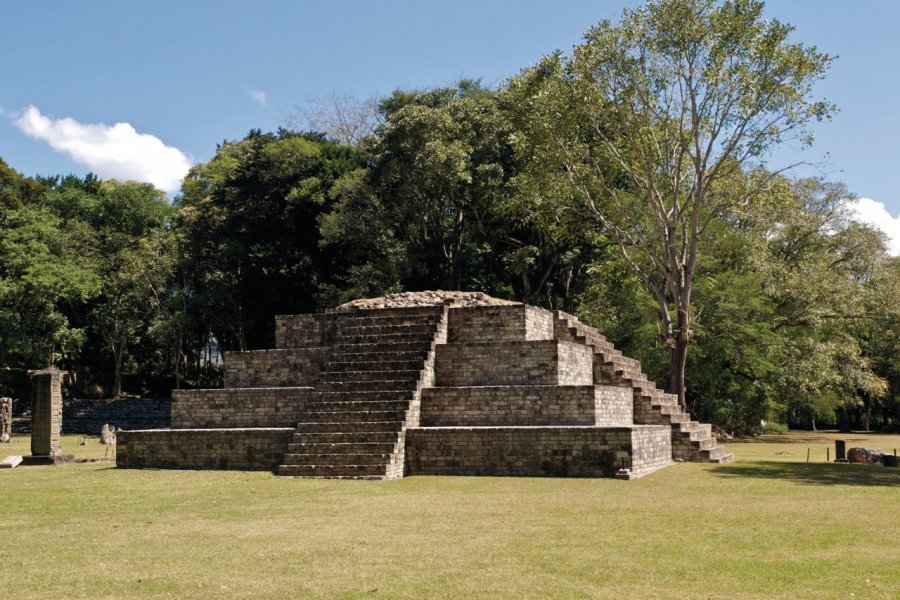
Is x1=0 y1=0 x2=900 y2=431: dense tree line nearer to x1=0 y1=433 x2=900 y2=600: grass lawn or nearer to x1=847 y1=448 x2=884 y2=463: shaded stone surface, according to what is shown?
x1=847 y1=448 x2=884 y2=463: shaded stone surface

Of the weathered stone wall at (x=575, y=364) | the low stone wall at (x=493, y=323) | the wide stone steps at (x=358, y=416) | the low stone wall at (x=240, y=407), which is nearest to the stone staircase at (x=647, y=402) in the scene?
the weathered stone wall at (x=575, y=364)

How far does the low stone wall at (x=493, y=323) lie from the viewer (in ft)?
60.3

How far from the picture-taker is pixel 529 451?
49.4 feet

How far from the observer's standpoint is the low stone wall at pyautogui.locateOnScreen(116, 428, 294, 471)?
16391 mm

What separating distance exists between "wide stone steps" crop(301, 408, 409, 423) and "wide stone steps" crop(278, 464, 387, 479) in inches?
51.8

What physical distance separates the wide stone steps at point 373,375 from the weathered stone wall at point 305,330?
233cm

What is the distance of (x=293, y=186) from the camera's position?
38.1 m

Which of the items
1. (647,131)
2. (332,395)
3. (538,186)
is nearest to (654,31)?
(647,131)

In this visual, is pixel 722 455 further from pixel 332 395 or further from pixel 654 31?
pixel 654 31

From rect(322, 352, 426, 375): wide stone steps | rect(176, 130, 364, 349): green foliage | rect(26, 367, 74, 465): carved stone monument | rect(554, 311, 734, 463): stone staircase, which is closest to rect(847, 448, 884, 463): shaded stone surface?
rect(554, 311, 734, 463): stone staircase

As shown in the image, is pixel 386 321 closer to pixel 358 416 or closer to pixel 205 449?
pixel 358 416

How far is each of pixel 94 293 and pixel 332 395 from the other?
2741cm

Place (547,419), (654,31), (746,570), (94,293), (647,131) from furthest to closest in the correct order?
(94,293) < (647,131) < (654,31) < (547,419) < (746,570)

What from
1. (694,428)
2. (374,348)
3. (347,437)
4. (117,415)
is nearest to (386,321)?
(374,348)
